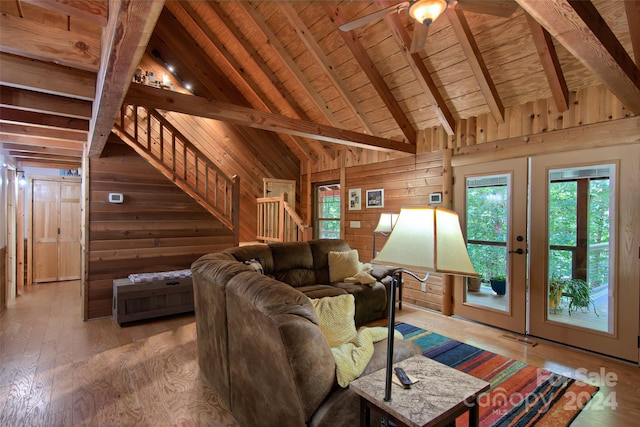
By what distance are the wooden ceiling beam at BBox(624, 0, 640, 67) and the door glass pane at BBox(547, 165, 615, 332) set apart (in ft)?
3.49

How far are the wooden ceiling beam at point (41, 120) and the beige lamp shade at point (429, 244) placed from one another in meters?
3.55

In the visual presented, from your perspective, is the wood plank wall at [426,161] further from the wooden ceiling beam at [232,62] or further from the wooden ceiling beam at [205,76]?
the wooden ceiling beam at [232,62]

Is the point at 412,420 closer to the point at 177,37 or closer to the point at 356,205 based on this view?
the point at 356,205

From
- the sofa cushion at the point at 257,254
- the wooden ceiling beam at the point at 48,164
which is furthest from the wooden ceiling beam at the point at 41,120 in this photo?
the wooden ceiling beam at the point at 48,164

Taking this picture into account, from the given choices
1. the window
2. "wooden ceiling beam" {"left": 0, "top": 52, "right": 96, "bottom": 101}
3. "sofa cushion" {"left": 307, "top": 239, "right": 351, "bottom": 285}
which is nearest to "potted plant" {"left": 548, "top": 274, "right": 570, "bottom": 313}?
"sofa cushion" {"left": 307, "top": 239, "right": 351, "bottom": 285}

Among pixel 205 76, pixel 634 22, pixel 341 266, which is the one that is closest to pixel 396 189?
pixel 341 266

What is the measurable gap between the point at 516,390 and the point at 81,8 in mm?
3689

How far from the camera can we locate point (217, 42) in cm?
526

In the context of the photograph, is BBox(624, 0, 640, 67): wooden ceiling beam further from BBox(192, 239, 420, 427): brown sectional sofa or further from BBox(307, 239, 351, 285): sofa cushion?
BBox(307, 239, 351, 285): sofa cushion

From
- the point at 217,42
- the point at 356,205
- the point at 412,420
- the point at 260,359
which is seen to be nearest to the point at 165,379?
the point at 260,359

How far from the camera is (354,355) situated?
5.21 ft

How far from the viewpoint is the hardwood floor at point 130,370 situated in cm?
213

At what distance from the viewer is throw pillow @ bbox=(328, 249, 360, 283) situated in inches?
162

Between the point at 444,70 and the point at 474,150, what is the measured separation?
1094 millimetres
